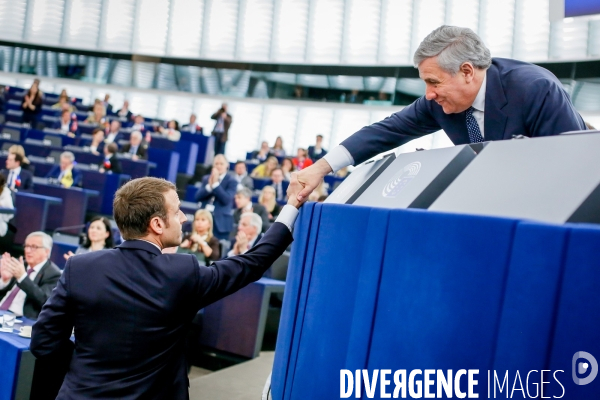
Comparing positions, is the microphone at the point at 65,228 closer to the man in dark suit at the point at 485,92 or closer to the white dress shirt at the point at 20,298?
the white dress shirt at the point at 20,298

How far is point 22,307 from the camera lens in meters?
3.96

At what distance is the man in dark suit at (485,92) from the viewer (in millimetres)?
1526

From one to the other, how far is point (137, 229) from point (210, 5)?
1455 centimetres

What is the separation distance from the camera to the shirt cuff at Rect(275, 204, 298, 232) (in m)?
1.92

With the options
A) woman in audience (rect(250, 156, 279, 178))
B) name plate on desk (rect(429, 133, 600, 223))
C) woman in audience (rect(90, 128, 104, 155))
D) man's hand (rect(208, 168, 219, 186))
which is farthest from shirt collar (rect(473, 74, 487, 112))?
woman in audience (rect(90, 128, 104, 155))

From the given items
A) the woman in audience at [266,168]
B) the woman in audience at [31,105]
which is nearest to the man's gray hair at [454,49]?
the woman in audience at [266,168]

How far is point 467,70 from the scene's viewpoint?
163 centimetres

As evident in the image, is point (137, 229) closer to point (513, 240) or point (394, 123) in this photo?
point (394, 123)

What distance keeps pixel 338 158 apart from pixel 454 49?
0.56 meters

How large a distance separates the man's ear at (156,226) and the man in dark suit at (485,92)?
33.4 inches

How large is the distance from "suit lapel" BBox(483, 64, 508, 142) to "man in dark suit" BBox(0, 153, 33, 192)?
640cm

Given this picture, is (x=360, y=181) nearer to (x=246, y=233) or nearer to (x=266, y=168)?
(x=246, y=233)

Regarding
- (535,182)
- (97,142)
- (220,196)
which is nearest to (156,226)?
(535,182)

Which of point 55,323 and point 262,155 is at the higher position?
point 262,155
